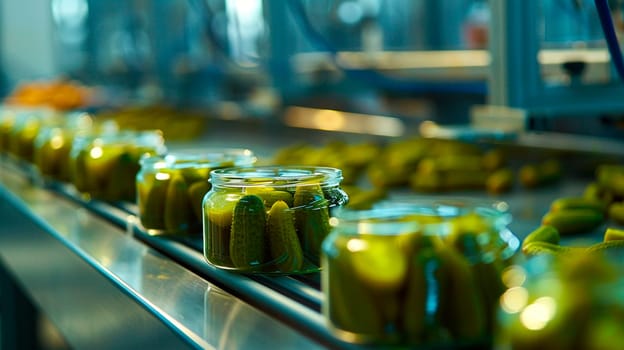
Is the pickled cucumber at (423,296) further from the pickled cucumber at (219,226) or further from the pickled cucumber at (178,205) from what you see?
the pickled cucumber at (178,205)

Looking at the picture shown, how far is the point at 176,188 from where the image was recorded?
1.35 meters

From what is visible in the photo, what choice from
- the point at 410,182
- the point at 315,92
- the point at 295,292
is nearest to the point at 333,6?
the point at 315,92

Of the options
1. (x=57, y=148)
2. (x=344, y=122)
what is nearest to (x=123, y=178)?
(x=57, y=148)

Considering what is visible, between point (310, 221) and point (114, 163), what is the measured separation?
2.71 feet

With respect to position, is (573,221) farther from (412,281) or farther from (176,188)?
(412,281)

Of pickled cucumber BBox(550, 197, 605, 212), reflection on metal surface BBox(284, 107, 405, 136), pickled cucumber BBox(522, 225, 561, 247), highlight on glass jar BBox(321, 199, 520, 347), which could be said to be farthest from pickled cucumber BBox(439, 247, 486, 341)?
reflection on metal surface BBox(284, 107, 405, 136)

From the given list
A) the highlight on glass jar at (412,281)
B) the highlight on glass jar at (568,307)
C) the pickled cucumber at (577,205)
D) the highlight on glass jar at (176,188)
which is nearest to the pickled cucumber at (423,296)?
the highlight on glass jar at (412,281)

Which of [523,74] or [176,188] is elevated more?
[523,74]

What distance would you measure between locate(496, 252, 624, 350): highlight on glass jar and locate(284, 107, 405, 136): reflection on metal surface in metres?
2.36

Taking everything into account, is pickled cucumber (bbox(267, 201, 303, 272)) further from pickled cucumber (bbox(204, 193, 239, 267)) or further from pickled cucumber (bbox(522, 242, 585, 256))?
pickled cucumber (bbox(522, 242, 585, 256))

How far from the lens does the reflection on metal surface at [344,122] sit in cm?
325

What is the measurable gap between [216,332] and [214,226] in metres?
Result: 0.19

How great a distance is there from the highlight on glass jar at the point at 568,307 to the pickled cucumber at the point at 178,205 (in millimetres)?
783

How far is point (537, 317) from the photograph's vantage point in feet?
1.99
